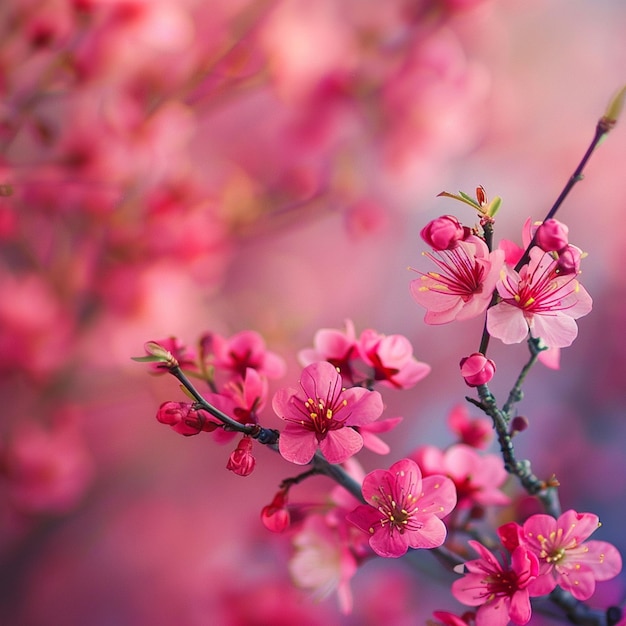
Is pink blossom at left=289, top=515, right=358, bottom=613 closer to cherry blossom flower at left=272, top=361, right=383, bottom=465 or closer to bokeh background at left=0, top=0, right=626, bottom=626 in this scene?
cherry blossom flower at left=272, top=361, right=383, bottom=465

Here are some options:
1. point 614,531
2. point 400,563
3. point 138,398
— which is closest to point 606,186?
point 614,531

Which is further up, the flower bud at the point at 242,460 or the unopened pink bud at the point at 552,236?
the unopened pink bud at the point at 552,236

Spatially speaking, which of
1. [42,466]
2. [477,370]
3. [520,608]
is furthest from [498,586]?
[42,466]

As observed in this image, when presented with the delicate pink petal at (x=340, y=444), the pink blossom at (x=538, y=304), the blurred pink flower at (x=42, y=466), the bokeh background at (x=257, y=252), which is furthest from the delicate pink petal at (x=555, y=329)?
the blurred pink flower at (x=42, y=466)

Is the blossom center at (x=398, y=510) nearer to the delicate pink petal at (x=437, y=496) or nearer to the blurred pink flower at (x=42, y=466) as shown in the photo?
the delicate pink petal at (x=437, y=496)

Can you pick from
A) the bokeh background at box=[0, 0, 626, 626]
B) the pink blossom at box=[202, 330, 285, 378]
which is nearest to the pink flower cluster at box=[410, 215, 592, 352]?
the pink blossom at box=[202, 330, 285, 378]

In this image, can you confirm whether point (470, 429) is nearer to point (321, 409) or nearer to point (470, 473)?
point (470, 473)
